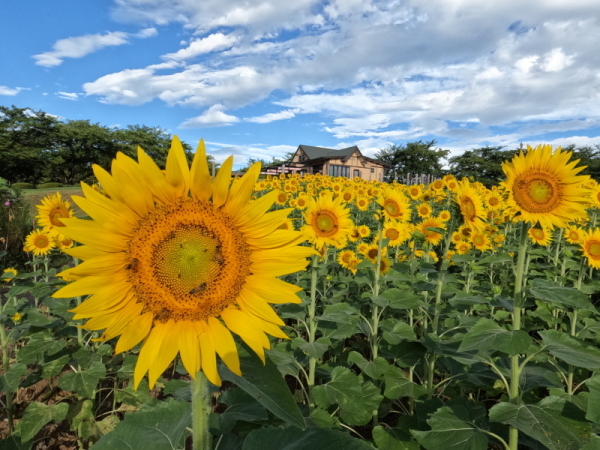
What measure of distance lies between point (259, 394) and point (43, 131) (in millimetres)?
46493

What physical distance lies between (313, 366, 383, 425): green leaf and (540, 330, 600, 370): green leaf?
1.19 metres

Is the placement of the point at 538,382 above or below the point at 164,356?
below

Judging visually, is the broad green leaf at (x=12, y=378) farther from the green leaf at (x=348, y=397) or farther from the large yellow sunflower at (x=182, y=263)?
the large yellow sunflower at (x=182, y=263)

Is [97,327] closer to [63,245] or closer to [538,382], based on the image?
[538,382]

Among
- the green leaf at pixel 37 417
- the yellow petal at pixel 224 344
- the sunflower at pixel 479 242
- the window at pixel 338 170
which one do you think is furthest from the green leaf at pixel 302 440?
the window at pixel 338 170

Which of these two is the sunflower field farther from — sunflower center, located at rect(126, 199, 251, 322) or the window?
the window

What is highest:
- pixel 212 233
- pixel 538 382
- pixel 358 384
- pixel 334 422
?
pixel 212 233

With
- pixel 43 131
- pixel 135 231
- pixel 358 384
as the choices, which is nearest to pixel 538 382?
pixel 358 384

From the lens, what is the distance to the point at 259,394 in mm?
915

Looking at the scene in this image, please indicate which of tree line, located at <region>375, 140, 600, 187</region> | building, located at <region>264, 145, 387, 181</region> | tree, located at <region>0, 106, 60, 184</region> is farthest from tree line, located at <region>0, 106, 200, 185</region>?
tree line, located at <region>375, 140, 600, 187</region>

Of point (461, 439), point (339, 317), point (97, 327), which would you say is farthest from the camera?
point (339, 317)

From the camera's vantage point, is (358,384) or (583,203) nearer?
(583,203)

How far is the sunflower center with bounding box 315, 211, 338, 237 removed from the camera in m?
3.87

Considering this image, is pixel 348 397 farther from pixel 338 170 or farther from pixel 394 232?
pixel 338 170
